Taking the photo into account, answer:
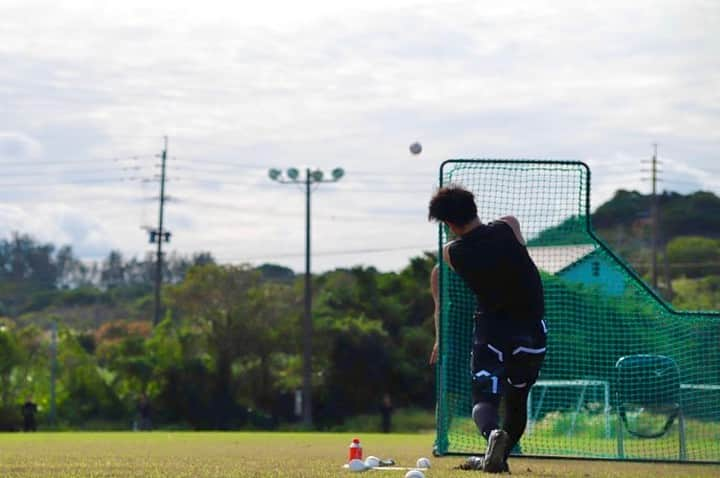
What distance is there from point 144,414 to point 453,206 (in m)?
42.5

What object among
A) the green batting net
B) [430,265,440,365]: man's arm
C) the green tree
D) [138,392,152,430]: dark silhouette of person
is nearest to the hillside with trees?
[138,392,152,430]: dark silhouette of person

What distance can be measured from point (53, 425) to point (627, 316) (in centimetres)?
3809

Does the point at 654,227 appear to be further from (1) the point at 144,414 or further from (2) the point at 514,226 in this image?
(2) the point at 514,226

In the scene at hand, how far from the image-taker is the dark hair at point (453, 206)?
9.46 metres

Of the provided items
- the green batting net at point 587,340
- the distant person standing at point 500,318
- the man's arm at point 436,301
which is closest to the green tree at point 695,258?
the green batting net at point 587,340

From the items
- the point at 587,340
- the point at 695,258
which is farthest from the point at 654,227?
the point at 587,340

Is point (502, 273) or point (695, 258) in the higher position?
point (695, 258)

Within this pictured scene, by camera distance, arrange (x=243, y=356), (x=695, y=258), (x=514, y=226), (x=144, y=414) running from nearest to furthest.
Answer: (x=514, y=226) < (x=144, y=414) < (x=243, y=356) < (x=695, y=258)

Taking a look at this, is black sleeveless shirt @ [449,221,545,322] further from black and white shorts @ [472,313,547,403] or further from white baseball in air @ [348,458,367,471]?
white baseball in air @ [348,458,367,471]

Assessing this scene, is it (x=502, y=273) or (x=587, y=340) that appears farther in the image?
(x=587, y=340)

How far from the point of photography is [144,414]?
165ft

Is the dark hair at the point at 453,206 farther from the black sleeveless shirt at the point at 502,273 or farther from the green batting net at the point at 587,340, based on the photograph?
the green batting net at the point at 587,340

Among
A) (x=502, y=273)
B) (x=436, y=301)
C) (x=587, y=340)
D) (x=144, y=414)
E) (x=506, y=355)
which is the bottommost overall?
(x=144, y=414)

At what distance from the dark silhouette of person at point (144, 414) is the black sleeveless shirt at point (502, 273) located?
136 ft
